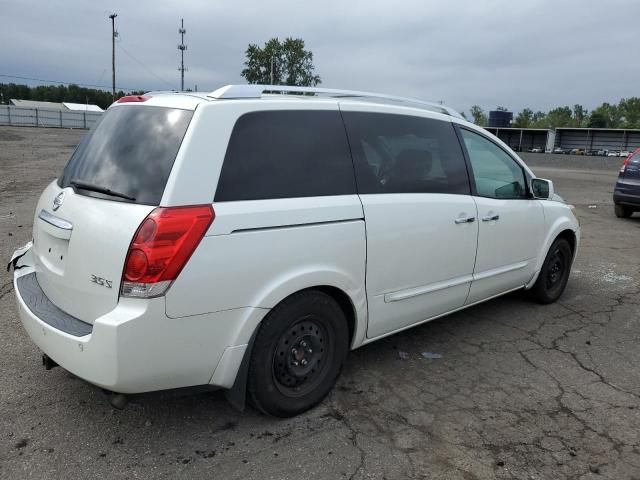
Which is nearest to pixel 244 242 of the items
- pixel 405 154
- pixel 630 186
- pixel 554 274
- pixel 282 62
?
pixel 405 154

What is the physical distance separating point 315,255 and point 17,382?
2122 mm

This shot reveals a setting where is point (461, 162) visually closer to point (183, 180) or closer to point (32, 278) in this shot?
point (183, 180)

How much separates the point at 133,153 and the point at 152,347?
3.37 ft

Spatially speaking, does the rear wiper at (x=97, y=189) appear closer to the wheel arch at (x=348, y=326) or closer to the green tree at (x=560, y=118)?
the wheel arch at (x=348, y=326)

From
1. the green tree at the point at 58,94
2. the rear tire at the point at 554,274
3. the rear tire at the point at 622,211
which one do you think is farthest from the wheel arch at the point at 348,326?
the green tree at the point at 58,94

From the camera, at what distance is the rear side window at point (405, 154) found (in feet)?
11.1

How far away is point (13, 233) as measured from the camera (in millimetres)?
7316

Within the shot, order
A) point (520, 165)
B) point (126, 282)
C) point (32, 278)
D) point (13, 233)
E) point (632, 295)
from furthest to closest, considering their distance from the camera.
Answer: point (13, 233), point (632, 295), point (520, 165), point (32, 278), point (126, 282)

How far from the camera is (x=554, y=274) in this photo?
5.36 m

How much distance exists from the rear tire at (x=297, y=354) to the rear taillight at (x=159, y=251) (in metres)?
0.60

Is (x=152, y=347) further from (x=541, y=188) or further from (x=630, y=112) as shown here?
(x=630, y=112)

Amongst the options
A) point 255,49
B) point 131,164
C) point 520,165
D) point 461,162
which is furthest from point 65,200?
point 255,49

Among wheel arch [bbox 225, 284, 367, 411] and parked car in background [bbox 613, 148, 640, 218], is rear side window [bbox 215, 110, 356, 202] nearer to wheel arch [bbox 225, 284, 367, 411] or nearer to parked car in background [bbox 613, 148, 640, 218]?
wheel arch [bbox 225, 284, 367, 411]

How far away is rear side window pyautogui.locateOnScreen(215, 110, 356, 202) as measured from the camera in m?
2.77
